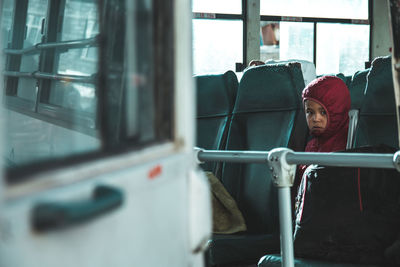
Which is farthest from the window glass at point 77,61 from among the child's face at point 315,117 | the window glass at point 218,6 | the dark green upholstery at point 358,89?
the window glass at point 218,6

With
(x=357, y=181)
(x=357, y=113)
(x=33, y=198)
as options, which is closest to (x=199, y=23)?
(x=357, y=113)

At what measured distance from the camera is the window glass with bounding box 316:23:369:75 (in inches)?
332

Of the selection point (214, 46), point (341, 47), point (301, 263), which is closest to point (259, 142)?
point (301, 263)

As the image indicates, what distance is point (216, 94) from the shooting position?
3432mm

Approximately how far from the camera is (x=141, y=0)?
3.12ft

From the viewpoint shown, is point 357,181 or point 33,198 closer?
point 33,198

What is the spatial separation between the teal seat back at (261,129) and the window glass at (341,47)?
5183 mm

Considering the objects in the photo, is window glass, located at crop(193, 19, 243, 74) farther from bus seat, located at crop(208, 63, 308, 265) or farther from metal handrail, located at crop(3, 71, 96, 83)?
metal handrail, located at crop(3, 71, 96, 83)

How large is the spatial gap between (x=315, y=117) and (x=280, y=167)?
39.1 inches

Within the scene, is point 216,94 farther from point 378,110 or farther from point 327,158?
point 327,158

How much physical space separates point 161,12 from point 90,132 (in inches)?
13.1

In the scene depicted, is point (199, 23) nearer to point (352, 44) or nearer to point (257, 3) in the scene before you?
point (257, 3)

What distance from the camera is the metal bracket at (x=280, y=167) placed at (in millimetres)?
1927

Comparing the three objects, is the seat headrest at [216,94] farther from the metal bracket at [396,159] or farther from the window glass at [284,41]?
the window glass at [284,41]
